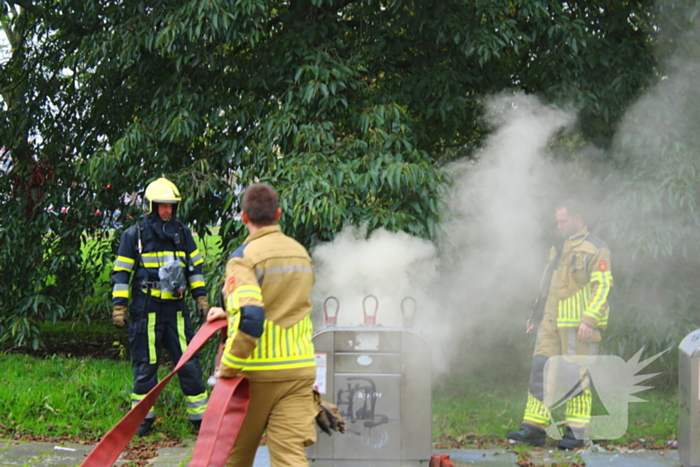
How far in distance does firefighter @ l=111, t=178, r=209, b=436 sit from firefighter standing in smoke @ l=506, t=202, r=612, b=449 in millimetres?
2508

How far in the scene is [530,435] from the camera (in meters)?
5.69

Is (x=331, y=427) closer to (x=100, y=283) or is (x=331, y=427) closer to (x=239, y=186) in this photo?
(x=239, y=186)

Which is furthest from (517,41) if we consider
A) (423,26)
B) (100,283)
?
(100,283)

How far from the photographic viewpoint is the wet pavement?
5125 millimetres

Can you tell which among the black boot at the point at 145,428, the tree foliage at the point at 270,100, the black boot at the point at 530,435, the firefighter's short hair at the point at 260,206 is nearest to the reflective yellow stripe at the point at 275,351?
the firefighter's short hair at the point at 260,206

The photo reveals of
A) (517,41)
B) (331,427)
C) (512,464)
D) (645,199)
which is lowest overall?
(512,464)

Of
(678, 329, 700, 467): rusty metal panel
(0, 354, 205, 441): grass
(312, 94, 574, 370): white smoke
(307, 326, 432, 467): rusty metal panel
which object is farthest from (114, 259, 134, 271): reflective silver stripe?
(678, 329, 700, 467): rusty metal panel

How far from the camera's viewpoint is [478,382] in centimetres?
786

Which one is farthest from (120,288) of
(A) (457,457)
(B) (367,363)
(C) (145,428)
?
(A) (457,457)

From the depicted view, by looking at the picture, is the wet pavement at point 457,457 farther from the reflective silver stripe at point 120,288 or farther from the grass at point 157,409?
the reflective silver stripe at point 120,288

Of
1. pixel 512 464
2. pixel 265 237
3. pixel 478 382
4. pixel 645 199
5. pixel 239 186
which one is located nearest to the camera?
pixel 265 237

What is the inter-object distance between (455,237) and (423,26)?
1996mm

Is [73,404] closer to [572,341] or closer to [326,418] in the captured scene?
[326,418]
